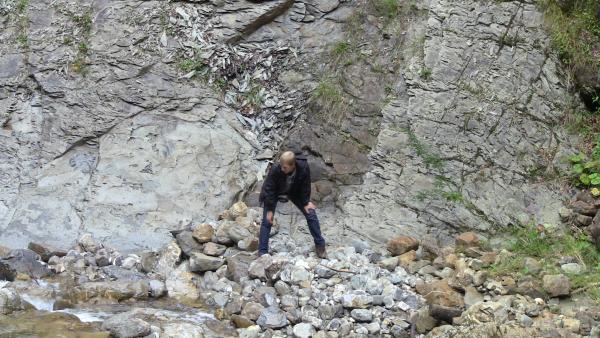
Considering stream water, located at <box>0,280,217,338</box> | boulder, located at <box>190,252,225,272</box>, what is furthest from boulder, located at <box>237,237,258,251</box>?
stream water, located at <box>0,280,217,338</box>

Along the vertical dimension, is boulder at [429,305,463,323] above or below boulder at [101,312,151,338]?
above

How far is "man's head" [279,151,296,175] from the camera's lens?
24.7 feet

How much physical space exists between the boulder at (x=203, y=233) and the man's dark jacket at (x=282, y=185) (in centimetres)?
81

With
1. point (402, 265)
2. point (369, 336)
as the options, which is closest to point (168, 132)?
point (402, 265)

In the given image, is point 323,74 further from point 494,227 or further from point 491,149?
point 494,227

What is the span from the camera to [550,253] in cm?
762

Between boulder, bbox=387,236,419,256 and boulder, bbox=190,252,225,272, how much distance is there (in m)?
1.91

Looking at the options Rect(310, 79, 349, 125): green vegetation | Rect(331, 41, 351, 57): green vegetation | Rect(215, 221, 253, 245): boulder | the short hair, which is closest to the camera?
the short hair

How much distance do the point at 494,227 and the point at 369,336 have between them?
2.48 m

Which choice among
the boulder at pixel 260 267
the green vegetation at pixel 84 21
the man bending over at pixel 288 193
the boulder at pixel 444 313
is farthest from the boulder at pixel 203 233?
the green vegetation at pixel 84 21

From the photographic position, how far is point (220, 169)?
9562 millimetres

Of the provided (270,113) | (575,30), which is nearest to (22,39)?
(270,113)

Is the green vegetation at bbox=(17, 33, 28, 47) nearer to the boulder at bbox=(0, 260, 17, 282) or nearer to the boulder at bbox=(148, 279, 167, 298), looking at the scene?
the boulder at bbox=(0, 260, 17, 282)

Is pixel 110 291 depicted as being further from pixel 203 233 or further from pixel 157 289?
pixel 203 233
